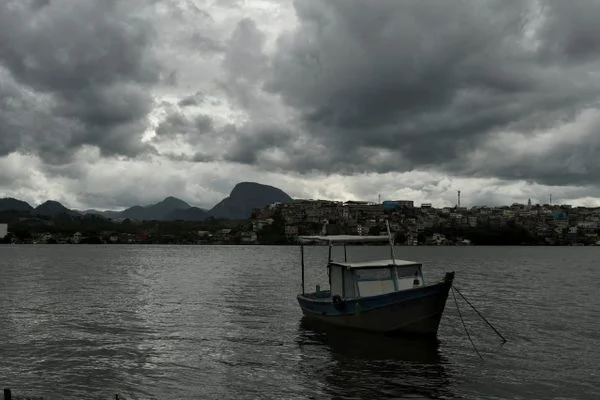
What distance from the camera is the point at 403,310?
3006 cm

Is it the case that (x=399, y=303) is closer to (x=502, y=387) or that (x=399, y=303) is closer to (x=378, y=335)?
(x=378, y=335)

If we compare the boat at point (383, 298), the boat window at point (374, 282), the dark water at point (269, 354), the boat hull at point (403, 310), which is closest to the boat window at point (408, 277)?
the boat at point (383, 298)

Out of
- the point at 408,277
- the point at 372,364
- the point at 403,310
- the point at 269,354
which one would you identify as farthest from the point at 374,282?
the point at 269,354

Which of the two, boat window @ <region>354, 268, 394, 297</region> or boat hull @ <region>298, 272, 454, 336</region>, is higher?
boat window @ <region>354, 268, 394, 297</region>

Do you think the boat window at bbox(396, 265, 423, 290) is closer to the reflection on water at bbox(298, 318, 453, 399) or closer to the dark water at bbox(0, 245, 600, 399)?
the reflection on water at bbox(298, 318, 453, 399)

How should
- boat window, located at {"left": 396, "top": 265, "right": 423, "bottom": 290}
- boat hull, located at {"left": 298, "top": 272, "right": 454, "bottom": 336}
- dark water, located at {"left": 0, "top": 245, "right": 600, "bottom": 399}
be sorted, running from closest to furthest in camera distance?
1. dark water, located at {"left": 0, "top": 245, "right": 600, "bottom": 399}
2. boat hull, located at {"left": 298, "top": 272, "right": 454, "bottom": 336}
3. boat window, located at {"left": 396, "top": 265, "right": 423, "bottom": 290}

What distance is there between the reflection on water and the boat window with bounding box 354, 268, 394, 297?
244cm

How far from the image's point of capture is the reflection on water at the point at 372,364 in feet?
71.2

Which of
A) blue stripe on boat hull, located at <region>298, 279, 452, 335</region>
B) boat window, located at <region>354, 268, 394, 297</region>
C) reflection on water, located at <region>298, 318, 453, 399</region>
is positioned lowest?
reflection on water, located at <region>298, 318, 453, 399</region>

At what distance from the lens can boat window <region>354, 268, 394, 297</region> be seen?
32.1m

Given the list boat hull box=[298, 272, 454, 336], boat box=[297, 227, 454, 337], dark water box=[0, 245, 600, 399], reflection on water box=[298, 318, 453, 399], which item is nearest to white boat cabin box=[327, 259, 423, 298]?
boat box=[297, 227, 454, 337]

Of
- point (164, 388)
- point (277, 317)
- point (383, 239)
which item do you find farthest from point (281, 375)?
point (277, 317)

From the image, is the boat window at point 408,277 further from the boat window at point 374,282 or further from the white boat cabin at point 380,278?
the boat window at point 374,282

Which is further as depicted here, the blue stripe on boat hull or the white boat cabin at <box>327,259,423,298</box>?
the white boat cabin at <box>327,259,423,298</box>
